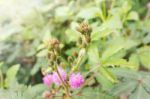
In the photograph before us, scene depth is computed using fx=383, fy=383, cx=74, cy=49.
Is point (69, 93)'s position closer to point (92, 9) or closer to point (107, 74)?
point (107, 74)

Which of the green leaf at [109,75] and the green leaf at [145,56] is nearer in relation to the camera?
the green leaf at [109,75]

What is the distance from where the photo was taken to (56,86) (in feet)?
4.27

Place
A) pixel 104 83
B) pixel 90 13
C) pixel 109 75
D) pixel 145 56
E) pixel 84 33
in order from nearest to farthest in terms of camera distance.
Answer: pixel 84 33 → pixel 109 75 → pixel 104 83 → pixel 145 56 → pixel 90 13

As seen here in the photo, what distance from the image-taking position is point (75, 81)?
3.76ft

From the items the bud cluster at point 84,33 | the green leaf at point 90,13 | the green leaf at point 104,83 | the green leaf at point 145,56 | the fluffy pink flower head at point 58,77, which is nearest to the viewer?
the bud cluster at point 84,33

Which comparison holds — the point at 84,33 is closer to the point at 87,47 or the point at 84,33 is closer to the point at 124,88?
the point at 87,47

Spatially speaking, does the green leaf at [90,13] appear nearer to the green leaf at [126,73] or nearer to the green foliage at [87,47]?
the green foliage at [87,47]

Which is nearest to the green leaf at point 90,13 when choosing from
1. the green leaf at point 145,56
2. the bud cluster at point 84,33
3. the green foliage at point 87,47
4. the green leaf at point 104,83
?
the green foliage at point 87,47

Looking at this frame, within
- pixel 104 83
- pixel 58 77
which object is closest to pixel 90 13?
pixel 104 83

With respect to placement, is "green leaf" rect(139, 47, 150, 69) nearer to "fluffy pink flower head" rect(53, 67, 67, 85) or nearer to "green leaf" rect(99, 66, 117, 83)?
"green leaf" rect(99, 66, 117, 83)

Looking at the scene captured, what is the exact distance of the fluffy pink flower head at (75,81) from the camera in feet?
3.76

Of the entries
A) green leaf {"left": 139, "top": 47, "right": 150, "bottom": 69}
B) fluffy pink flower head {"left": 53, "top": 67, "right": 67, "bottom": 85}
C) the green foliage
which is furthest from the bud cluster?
green leaf {"left": 139, "top": 47, "right": 150, "bottom": 69}

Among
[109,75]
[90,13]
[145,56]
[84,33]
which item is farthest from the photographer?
[90,13]

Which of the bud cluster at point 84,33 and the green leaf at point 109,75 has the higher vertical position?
the bud cluster at point 84,33
